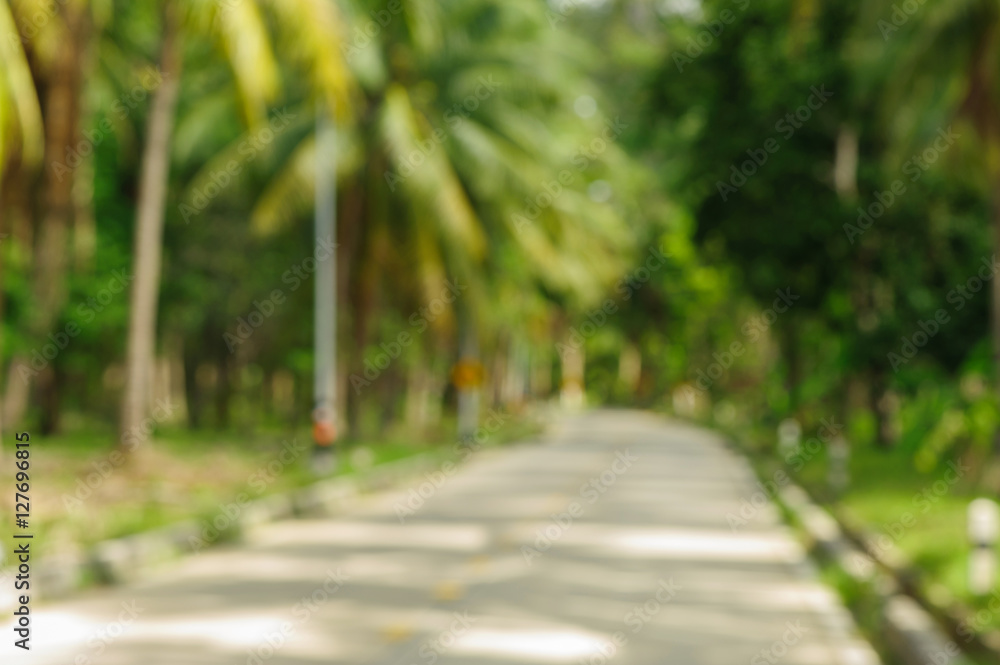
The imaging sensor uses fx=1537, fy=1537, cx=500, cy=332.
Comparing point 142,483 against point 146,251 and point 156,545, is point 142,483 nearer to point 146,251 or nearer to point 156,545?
point 146,251

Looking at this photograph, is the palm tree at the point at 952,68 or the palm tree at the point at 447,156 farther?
the palm tree at the point at 447,156

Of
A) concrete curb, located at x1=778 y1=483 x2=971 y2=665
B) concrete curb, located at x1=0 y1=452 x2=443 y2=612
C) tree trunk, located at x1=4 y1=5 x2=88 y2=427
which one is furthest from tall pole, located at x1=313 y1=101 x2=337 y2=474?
concrete curb, located at x1=778 y1=483 x2=971 y2=665

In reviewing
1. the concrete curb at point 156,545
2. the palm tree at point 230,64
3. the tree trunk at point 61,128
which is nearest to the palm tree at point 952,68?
the palm tree at point 230,64

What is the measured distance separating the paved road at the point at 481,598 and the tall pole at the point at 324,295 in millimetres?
→ 3877

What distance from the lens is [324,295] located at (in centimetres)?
2750

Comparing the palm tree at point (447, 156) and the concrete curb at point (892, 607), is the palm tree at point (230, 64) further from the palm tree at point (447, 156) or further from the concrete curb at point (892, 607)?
the palm tree at point (447, 156)

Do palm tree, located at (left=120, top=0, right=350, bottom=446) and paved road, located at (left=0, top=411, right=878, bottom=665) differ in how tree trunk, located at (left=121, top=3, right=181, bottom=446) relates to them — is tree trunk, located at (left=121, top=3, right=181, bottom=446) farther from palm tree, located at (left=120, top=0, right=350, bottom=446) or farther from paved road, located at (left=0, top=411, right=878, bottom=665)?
paved road, located at (left=0, top=411, right=878, bottom=665)

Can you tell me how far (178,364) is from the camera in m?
56.2

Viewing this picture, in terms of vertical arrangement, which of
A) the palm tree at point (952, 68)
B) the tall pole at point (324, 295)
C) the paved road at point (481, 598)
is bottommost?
the paved road at point (481, 598)

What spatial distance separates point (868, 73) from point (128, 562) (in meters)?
14.6

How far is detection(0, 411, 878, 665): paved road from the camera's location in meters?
9.66

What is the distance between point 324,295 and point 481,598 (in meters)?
16.0

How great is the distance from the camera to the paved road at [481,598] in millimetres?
9664

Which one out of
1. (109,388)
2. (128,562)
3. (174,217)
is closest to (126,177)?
(174,217)
